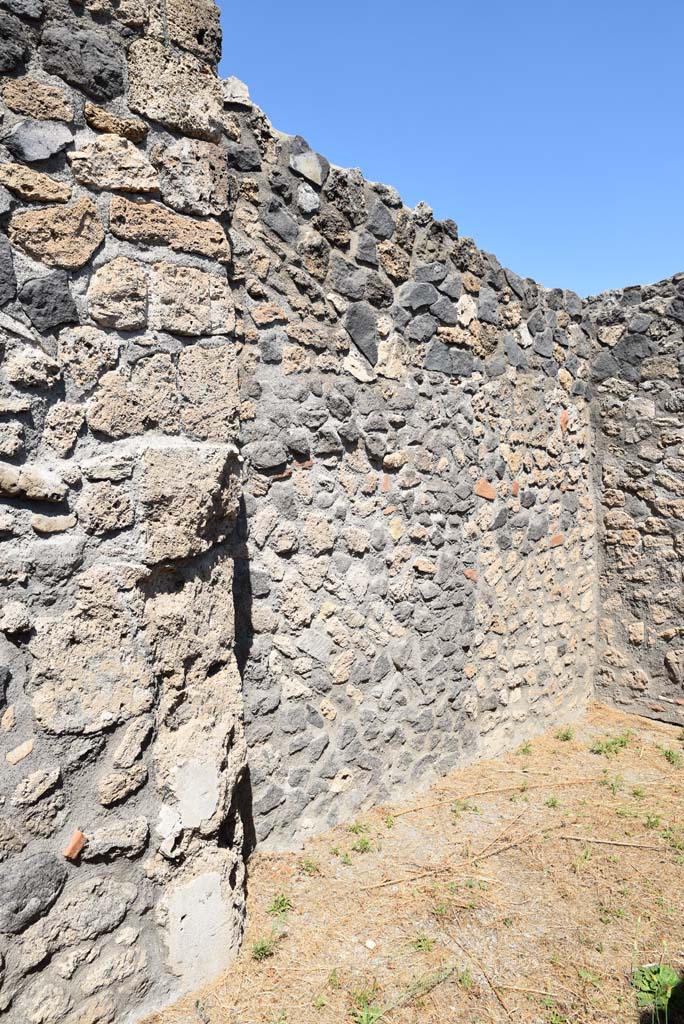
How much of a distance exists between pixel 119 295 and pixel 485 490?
2532 mm

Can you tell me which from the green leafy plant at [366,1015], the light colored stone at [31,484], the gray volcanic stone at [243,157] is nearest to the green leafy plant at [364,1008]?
the green leafy plant at [366,1015]

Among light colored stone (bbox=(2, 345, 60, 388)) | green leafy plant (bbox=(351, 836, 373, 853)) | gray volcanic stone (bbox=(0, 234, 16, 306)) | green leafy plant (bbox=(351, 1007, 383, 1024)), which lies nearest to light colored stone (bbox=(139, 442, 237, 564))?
light colored stone (bbox=(2, 345, 60, 388))

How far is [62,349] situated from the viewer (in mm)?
1782

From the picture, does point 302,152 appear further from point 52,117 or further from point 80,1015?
point 80,1015

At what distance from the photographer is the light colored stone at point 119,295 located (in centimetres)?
183

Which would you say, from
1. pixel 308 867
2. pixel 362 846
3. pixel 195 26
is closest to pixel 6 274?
pixel 195 26

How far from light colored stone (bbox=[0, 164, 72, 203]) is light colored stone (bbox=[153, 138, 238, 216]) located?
300 millimetres

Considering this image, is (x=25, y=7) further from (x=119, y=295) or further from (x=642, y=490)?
(x=642, y=490)

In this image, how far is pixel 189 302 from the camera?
2.00 m

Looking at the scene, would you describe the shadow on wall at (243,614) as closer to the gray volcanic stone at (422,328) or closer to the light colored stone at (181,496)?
the light colored stone at (181,496)

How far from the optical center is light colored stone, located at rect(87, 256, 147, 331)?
183 centimetres

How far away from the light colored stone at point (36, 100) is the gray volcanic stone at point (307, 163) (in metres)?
1.22

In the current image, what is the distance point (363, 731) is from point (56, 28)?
2.92m

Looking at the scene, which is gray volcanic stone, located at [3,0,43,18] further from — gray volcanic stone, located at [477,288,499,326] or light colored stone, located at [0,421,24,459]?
gray volcanic stone, located at [477,288,499,326]
